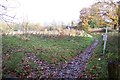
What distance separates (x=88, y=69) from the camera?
11.9 feet

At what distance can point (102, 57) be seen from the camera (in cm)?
372

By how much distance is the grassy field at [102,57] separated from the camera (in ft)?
11.5

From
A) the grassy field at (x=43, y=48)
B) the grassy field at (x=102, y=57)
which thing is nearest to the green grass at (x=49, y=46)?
the grassy field at (x=43, y=48)

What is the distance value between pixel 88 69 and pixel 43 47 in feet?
2.95

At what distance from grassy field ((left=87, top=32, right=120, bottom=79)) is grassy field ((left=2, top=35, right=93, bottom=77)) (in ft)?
0.78

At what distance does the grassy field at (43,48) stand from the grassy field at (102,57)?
9.3 inches

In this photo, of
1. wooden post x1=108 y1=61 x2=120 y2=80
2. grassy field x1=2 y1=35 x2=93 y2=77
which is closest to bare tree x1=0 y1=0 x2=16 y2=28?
grassy field x1=2 y1=35 x2=93 y2=77

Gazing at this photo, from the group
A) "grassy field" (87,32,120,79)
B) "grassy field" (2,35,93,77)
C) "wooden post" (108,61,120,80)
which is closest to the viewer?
"wooden post" (108,61,120,80)

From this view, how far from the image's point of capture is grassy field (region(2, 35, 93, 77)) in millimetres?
3842

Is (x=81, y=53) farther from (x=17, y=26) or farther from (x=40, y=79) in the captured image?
(x=17, y=26)

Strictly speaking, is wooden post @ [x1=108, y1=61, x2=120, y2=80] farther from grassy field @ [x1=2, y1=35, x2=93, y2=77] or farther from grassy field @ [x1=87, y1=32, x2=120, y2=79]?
grassy field @ [x1=2, y1=35, x2=93, y2=77]

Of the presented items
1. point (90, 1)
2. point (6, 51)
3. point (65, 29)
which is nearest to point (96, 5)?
point (90, 1)

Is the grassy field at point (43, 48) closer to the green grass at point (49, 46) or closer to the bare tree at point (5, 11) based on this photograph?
the green grass at point (49, 46)

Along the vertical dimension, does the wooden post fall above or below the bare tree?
below
